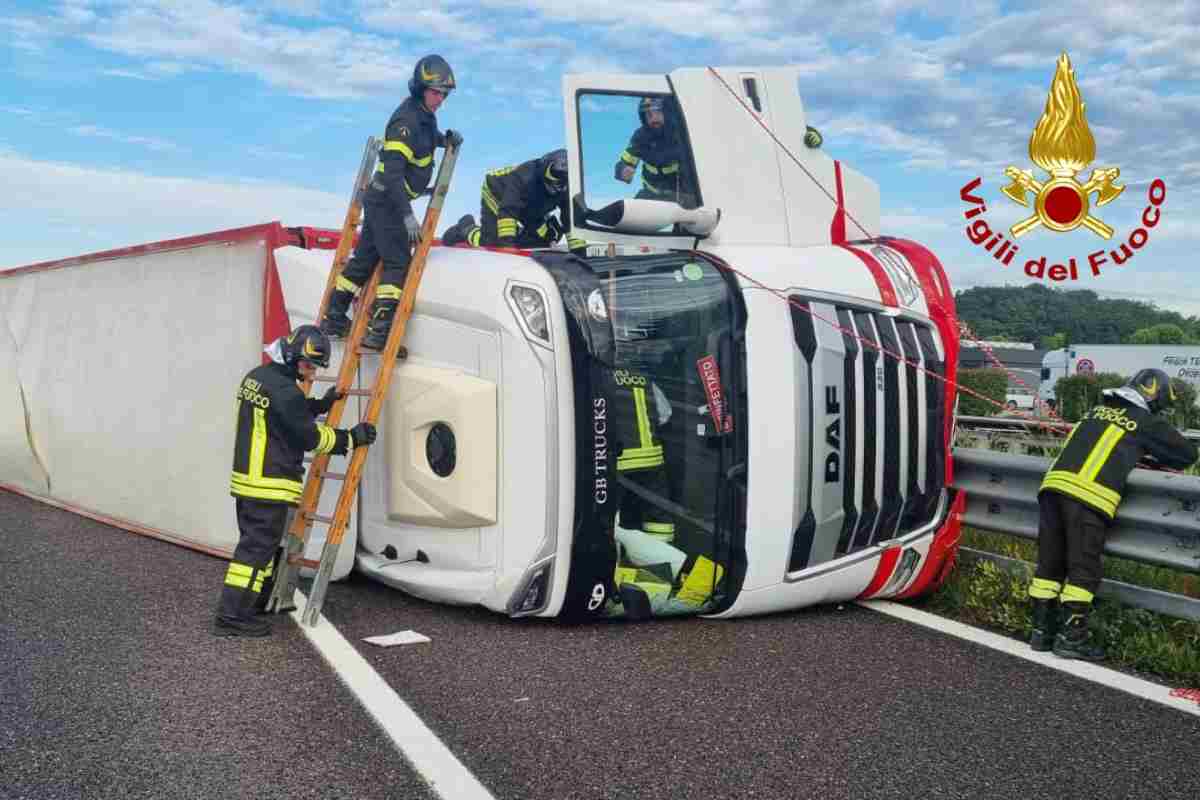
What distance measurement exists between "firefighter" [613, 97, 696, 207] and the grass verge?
241cm

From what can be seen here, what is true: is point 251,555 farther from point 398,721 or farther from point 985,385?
point 985,385

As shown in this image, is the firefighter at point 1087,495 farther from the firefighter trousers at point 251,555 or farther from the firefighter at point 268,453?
the firefighter trousers at point 251,555

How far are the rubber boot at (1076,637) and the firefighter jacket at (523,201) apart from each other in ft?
13.5

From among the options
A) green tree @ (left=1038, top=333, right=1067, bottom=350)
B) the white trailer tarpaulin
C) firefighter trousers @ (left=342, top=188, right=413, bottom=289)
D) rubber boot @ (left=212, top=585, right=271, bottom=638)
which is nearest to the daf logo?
firefighter trousers @ (left=342, top=188, right=413, bottom=289)

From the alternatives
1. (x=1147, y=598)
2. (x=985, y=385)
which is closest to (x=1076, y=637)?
(x=1147, y=598)

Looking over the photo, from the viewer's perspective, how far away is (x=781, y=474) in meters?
5.02

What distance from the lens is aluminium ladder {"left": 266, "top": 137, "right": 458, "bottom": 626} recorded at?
5.08 meters

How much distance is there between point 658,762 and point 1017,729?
128 centimetres

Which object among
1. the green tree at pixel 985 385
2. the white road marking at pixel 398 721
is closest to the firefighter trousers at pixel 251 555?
the white road marking at pixel 398 721

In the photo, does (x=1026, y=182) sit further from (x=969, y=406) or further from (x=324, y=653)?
(x=969, y=406)

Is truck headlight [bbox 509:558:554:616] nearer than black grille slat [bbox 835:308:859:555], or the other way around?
truck headlight [bbox 509:558:554:616]

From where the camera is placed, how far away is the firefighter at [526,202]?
7316mm

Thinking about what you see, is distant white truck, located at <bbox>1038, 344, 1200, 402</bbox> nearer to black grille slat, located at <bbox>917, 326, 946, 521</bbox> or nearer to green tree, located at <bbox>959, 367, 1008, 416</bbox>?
green tree, located at <bbox>959, 367, 1008, 416</bbox>

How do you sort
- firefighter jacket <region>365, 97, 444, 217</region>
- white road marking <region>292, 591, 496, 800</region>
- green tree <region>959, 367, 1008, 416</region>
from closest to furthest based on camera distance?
white road marking <region>292, 591, 496, 800</region>, firefighter jacket <region>365, 97, 444, 217</region>, green tree <region>959, 367, 1008, 416</region>
